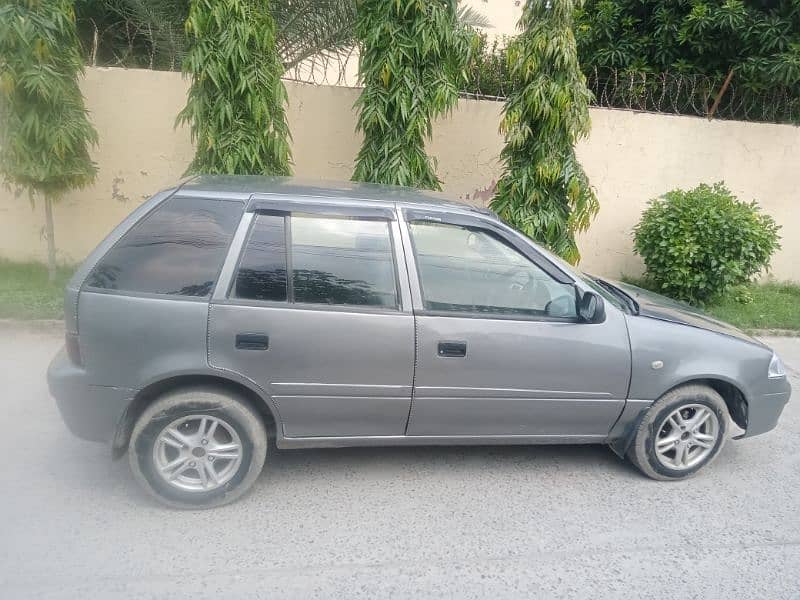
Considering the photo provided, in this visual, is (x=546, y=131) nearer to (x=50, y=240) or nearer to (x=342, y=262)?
(x=342, y=262)

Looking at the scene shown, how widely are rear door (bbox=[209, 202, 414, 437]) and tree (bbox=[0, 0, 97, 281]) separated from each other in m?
3.80

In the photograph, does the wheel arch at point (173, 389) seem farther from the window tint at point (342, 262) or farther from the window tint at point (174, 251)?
the window tint at point (342, 262)

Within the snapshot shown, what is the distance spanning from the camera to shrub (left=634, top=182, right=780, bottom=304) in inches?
272

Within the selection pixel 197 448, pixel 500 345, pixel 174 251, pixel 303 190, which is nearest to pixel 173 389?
pixel 197 448

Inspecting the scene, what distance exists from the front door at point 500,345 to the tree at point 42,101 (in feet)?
14.2

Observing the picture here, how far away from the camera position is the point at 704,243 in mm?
7008

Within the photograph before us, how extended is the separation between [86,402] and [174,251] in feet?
2.87

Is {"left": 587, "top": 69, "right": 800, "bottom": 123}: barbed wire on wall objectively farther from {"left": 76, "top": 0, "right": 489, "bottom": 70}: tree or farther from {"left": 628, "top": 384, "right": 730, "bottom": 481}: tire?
{"left": 628, "top": 384, "right": 730, "bottom": 481}: tire

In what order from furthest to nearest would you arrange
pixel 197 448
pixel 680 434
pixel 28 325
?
pixel 28 325, pixel 680 434, pixel 197 448

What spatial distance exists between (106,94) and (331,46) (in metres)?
2.75

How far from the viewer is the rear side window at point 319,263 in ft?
10.6

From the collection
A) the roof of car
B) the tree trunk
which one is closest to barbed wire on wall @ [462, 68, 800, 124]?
the roof of car

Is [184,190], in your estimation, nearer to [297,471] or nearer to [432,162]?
[297,471]

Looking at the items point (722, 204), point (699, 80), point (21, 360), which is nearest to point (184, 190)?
point (21, 360)
